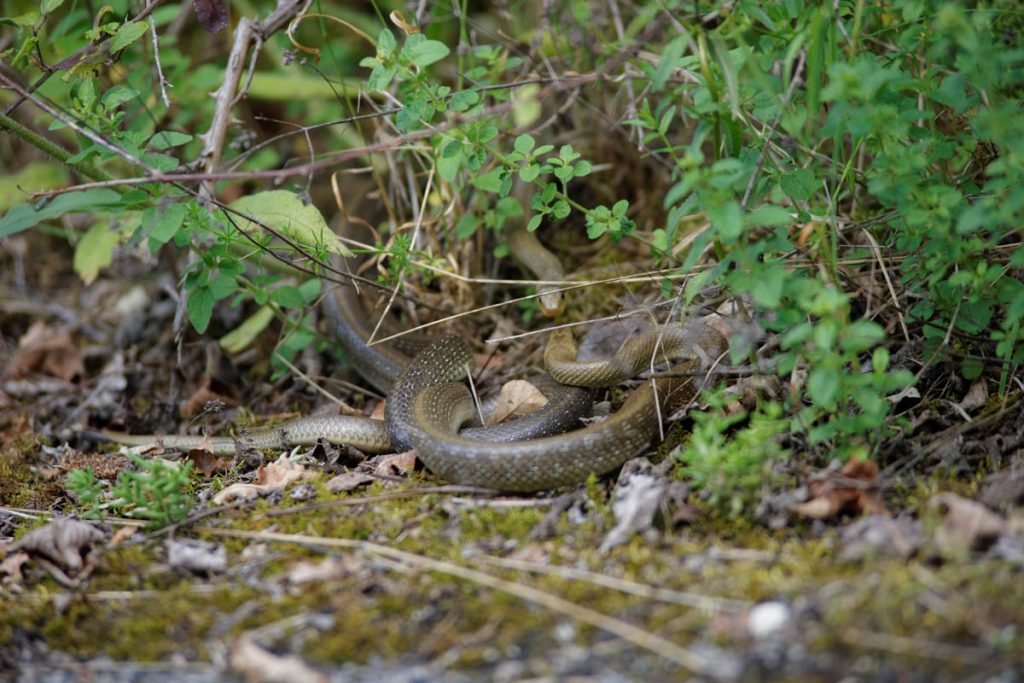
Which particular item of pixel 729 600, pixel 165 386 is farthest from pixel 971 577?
pixel 165 386

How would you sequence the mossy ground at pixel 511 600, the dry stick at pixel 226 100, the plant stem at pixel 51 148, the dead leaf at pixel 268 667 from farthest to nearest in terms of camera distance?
the dry stick at pixel 226 100
the plant stem at pixel 51 148
the dead leaf at pixel 268 667
the mossy ground at pixel 511 600

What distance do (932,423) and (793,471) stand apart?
3.02 ft

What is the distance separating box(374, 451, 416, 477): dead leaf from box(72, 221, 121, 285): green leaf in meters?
3.05

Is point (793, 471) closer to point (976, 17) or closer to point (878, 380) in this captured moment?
point (878, 380)

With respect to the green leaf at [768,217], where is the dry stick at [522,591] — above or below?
below

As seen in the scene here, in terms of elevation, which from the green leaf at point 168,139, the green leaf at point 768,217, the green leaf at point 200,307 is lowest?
the green leaf at point 200,307

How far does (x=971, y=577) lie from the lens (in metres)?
2.90

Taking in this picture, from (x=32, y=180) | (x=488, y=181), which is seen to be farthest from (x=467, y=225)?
(x=32, y=180)

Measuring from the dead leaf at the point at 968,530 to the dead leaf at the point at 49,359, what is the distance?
6.27 metres

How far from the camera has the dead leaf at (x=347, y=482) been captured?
4.43m

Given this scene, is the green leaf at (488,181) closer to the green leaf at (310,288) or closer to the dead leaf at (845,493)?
the green leaf at (310,288)

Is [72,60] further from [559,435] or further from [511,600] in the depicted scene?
[511,600]

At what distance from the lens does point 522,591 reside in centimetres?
325

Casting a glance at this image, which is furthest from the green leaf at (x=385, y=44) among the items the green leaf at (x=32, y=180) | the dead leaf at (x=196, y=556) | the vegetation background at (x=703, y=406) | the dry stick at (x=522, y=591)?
the green leaf at (x=32, y=180)
